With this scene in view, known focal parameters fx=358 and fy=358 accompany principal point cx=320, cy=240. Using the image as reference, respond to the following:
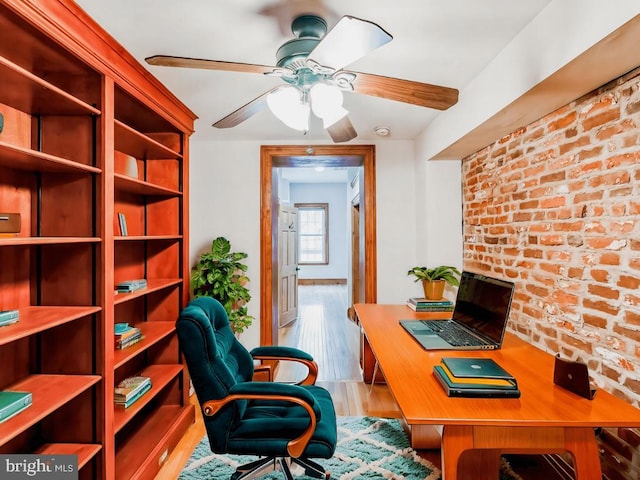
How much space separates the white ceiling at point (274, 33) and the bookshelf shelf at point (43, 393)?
5.19ft

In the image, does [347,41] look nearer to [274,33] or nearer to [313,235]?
[274,33]

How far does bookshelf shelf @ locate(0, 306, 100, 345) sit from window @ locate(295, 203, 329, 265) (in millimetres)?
7624

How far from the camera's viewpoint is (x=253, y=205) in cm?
343

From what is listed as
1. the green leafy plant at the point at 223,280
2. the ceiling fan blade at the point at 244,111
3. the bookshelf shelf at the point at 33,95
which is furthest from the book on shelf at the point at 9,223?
the green leafy plant at the point at 223,280

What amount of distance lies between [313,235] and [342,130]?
23.8 feet

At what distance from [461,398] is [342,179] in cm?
757

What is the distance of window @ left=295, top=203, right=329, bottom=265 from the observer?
9172 millimetres

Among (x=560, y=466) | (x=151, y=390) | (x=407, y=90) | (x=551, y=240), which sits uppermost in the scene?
(x=407, y=90)

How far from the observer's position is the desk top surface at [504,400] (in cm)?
114

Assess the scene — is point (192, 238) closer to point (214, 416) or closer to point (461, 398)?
point (214, 416)

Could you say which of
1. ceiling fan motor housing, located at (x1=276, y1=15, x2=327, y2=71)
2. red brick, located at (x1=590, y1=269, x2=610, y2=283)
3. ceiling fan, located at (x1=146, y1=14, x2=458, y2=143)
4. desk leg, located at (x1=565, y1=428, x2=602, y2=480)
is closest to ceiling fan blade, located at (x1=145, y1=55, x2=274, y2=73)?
ceiling fan, located at (x1=146, y1=14, x2=458, y2=143)

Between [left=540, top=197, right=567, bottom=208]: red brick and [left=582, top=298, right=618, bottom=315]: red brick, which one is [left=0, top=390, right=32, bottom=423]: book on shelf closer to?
[left=582, top=298, right=618, bottom=315]: red brick

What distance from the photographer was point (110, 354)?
5.45ft

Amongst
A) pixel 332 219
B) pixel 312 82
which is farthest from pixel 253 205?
pixel 332 219
